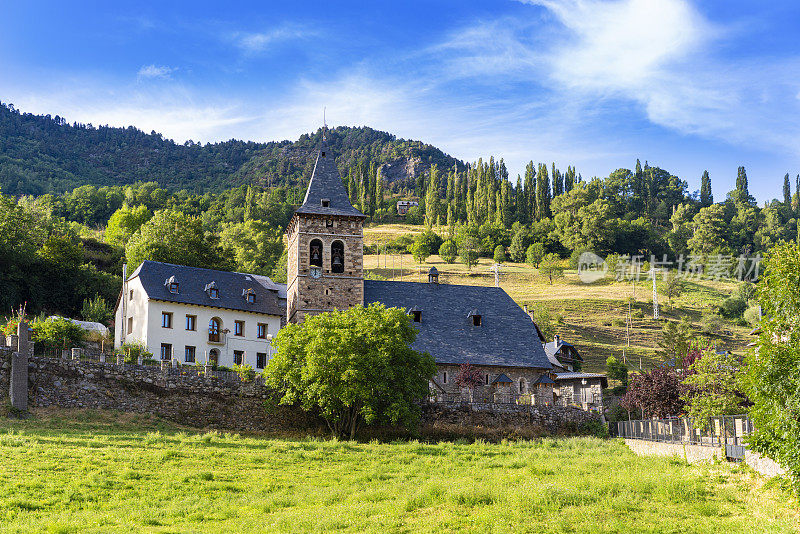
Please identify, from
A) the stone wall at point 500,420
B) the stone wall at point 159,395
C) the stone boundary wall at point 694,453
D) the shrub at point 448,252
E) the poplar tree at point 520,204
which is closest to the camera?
the stone boundary wall at point 694,453

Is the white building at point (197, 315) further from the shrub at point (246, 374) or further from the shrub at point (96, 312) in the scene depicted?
the shrub at point (246, 374)

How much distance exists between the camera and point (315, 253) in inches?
2242

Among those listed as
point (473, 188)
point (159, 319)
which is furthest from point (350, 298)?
point (473, 188)

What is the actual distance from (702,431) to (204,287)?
38423 millimetres

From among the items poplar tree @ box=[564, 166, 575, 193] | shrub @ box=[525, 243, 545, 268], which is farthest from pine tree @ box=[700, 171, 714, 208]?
shrub @ box=[525, 243, 545, 268]

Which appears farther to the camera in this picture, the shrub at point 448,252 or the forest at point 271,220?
the shrub at point 448,252

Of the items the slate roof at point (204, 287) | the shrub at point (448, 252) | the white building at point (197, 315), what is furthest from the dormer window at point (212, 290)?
the shrub at point (448, 252)

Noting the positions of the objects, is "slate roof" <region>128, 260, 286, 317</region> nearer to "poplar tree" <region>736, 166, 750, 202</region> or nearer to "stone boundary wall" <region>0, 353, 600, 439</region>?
"stone boundary wall" <region>0, 353, 600, 439</region>

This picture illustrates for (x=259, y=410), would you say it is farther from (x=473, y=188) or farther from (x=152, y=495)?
(x=473, y=188)

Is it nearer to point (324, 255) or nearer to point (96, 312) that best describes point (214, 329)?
point (324, 255)

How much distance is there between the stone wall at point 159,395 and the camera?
3962 centimetres

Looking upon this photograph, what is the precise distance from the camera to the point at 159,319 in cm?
5553

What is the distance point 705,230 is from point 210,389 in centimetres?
11983

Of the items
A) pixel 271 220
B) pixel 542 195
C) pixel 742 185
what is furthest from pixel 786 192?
pixel 271 220
